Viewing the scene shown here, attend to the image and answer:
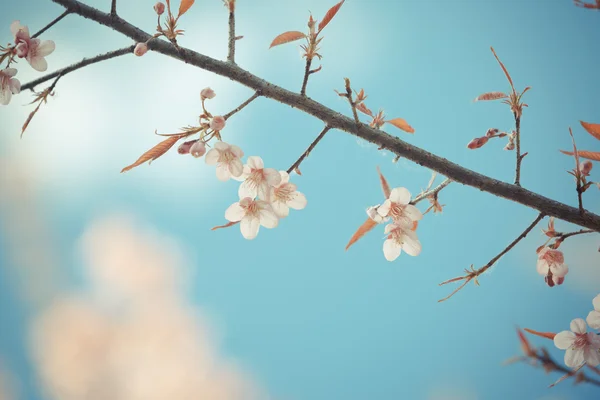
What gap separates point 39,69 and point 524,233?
1.26 metres

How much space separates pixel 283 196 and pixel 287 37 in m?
0.39

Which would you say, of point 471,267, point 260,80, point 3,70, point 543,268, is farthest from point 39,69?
point 543,268

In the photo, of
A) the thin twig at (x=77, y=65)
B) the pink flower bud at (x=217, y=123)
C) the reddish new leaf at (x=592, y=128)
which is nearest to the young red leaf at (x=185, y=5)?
the thin twig at (x=77, y=65)

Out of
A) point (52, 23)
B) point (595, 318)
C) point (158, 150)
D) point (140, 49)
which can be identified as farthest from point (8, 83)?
point (595, 318)

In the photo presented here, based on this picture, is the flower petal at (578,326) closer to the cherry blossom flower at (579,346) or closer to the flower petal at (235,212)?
the cherry blossom flower at (579,346)

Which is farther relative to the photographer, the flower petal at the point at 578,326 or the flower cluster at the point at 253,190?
the flower petal at the point at 578,326

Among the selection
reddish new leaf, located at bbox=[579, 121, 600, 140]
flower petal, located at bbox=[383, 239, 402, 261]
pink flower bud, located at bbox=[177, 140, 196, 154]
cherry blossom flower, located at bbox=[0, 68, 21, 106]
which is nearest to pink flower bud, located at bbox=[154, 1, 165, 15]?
pink flower bud, located at bbox=[177, 140, 196, 154]

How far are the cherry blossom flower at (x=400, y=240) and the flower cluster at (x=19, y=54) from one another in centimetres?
99

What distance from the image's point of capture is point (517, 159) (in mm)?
999

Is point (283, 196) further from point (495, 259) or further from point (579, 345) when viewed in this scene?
point (579, 345)

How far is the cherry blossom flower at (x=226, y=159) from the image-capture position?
3.13 ft

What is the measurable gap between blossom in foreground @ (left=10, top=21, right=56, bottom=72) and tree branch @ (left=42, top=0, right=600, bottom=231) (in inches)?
10.8

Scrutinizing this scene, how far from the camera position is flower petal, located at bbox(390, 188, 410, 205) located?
1.03 meters

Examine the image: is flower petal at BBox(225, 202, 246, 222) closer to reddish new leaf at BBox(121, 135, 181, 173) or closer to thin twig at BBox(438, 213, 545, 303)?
reddish new leaf at BBox(121, 135, 181, 173)
